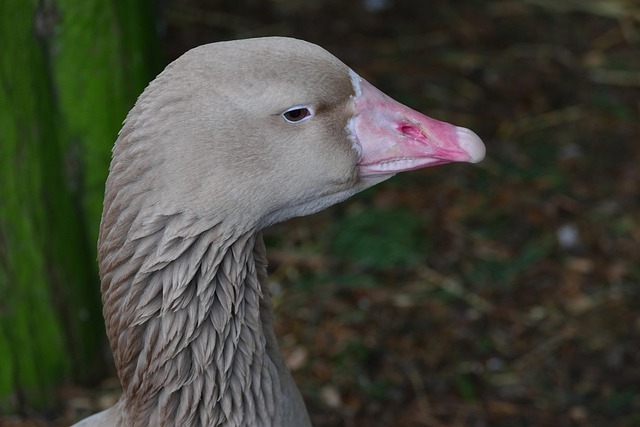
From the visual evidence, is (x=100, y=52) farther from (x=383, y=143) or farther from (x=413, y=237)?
(x=413, y=237)

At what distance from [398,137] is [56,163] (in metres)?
1.79

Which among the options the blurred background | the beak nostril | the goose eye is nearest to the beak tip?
the beak nostril

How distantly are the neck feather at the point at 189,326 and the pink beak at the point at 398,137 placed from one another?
0.40m

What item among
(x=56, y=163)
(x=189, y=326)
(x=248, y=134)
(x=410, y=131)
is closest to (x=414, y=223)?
(x=56, y=163)

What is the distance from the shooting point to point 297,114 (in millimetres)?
2461

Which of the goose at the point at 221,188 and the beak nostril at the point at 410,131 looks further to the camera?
the beak nostril at the point at 410,131

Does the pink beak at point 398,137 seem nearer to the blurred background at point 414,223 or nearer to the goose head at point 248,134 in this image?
the goose head at point 248,134

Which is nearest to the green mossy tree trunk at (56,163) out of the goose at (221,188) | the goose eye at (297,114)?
the goose at (221,188)

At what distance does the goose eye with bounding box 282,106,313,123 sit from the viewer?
2.44m

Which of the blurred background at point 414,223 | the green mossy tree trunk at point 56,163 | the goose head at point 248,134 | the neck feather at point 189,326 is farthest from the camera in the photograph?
the blurred background at point 414,223

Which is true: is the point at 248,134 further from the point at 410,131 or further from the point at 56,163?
the point at 56,163

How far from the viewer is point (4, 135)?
11.8 feet

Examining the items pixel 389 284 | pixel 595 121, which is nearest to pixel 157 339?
pixel 389 284

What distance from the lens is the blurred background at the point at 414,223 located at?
149 inches
